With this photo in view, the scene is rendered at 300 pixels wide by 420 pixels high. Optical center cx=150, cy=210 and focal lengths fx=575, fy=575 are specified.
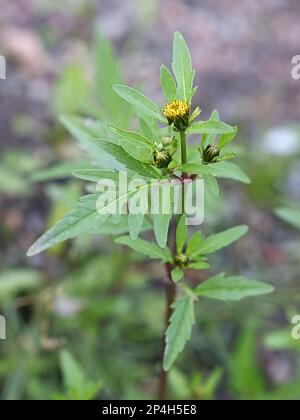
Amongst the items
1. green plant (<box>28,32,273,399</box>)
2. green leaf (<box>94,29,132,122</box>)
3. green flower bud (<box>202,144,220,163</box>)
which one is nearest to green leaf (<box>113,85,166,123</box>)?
green plant (<box>28,32,273,399</box>)

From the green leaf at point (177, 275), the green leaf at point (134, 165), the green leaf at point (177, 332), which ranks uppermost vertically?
the green leaf at point (134, 165)

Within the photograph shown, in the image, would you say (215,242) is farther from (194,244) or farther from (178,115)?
(178,115)

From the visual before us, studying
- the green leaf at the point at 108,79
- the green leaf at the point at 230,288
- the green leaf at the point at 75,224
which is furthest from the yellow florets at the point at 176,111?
the green leaf at the point at 108,79

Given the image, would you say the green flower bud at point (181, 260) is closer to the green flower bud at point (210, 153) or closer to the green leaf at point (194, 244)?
the green leaf at point (194, 244)

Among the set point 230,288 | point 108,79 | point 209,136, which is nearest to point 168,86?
point 209,136

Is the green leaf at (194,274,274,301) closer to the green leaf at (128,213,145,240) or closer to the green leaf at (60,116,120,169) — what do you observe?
the green leaf at (128,213,145,240)
